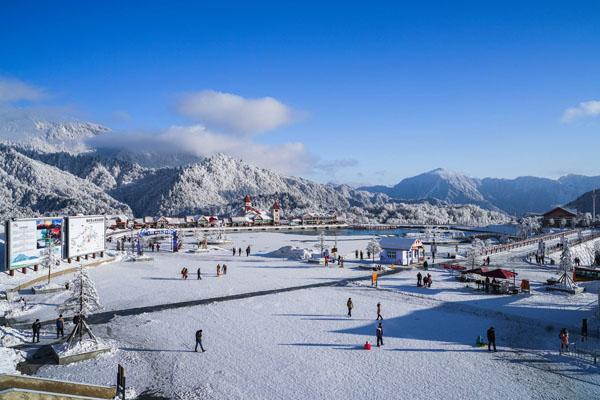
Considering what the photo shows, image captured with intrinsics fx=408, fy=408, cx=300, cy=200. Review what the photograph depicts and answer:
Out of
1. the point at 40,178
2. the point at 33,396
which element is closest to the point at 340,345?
the point at 33,396

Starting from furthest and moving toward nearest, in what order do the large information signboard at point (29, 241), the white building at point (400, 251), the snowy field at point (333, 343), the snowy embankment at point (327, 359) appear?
1. the white building at point (400, 251)
2. the large information signboard at point (29, 241)
3. the snowy field at point (333, 343)
4. the snowy embankment at point (327, 359)

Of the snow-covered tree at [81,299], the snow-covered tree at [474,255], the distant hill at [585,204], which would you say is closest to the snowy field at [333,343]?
the snow-covered tree at [81,299]

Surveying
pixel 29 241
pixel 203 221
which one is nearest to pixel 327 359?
pixel 29 241

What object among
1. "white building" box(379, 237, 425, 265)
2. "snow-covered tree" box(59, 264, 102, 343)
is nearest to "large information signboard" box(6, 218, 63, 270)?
"snow-covered tree" box(59, 264, 102, 343)

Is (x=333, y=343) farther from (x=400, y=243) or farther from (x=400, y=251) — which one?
(x=400, y=243)

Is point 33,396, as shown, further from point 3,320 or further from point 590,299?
point 590,299

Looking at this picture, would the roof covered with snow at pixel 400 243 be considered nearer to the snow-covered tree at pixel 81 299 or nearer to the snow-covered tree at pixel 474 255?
the snow-covered tree at pixel 474 255
